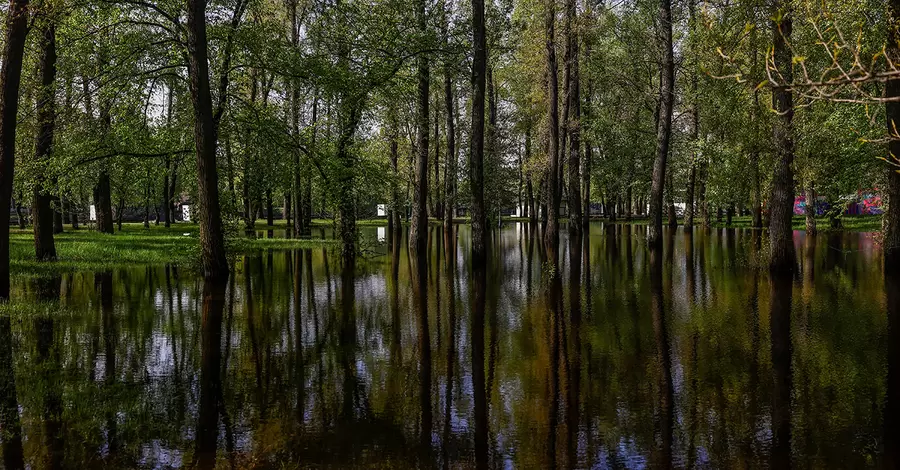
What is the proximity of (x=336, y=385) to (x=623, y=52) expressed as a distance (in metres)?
41.5

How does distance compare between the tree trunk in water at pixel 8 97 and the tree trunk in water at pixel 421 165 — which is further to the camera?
the tree trunk in water at pixel 421 165

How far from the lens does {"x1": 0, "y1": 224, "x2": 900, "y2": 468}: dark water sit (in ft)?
18.7

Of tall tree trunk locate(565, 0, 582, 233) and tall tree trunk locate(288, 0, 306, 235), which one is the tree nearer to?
tall tree trunk locate(288, 0, 306, 235)

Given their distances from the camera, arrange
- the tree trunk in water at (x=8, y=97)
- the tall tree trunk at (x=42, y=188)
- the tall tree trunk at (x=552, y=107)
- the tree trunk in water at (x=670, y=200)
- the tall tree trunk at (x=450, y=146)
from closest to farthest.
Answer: the tree trunk in water at (x=8, y=97) → the tall tree trunk at (x=42, y=188) → the tall tree trunk at (x=552, y=107) → the tall tree trunk at (x=450, y=146) → the tree trunk in water at (x=670, y=200)

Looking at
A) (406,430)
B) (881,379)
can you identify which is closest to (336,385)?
(406,430)

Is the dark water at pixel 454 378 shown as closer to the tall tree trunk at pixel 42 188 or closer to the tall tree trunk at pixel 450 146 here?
the tall tree trunk at pixel 42 188

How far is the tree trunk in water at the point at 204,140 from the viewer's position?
16297mm

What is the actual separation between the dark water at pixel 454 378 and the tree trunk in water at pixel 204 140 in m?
1.68

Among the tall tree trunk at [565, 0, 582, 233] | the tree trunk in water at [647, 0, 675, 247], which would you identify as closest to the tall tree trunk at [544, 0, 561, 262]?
the tall tree trunk at [565, 0, 582, 233]

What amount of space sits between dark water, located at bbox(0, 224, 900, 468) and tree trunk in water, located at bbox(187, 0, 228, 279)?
1680 mm

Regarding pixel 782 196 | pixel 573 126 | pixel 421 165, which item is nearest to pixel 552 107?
pixel 573 126

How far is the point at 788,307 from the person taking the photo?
1275 cm

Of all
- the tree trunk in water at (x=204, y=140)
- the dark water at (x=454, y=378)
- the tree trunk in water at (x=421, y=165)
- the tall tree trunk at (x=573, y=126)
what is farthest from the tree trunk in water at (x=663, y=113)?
the tree trunk in water at (x=204, y=140)

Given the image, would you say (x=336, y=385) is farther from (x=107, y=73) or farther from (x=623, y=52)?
(x=623, y=52)
